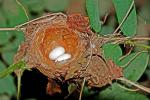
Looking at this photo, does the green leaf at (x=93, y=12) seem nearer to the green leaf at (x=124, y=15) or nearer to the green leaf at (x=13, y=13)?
the green leaf at (x=124, y=15)

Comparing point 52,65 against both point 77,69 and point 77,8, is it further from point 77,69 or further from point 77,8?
point 77,8

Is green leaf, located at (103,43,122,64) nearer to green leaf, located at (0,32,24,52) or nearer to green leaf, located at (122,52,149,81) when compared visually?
green leaf, located at (122,52,149,81)

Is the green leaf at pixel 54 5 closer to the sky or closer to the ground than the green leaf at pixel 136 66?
closer to the sky

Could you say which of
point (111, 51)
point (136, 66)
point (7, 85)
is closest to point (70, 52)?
point (111, 51)

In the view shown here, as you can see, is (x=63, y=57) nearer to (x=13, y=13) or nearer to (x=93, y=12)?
(x=93, y=12)

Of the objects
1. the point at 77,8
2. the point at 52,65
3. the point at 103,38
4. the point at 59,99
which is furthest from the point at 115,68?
the point at 77,8

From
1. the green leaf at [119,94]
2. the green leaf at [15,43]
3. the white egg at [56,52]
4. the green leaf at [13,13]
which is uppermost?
the green leaf at [13,13]

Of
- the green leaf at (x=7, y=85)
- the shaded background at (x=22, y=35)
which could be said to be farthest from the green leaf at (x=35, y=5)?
the green leaf at (x=7, y=85)
